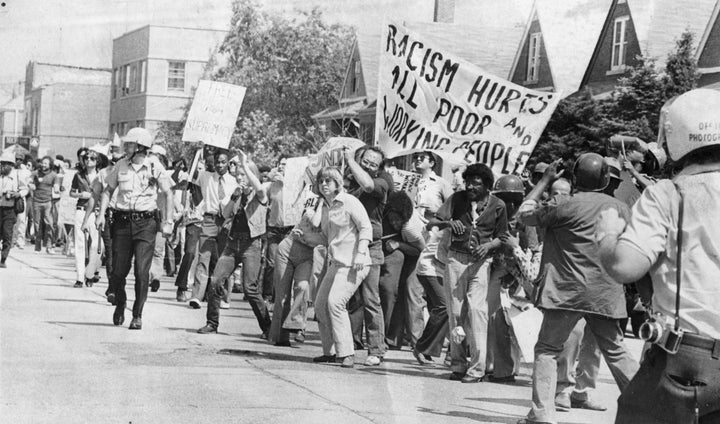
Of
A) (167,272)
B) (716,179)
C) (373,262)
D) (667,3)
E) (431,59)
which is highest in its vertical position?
(667,3)

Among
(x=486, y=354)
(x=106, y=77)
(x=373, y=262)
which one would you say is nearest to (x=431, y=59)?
(x=373, y=262)

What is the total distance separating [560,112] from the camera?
29.9 m

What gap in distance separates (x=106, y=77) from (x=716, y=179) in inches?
2801

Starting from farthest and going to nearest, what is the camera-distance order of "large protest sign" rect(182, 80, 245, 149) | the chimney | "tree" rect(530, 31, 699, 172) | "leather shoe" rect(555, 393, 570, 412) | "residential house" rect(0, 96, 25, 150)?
"residential house" rect(0, 96, 25, 150) < the chimney < "tree" rect(530, 31, 699, 172) < "large protest sign" rect(182, 80, 245, 149) < "leather shoe" rect(555, 393, 570, 412)

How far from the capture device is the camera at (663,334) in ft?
13.8

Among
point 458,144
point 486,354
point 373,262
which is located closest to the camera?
point 486,354

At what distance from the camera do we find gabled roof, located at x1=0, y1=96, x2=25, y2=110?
84.1m

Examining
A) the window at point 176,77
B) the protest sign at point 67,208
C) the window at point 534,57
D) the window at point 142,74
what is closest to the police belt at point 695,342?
the protest sign at point 67,208

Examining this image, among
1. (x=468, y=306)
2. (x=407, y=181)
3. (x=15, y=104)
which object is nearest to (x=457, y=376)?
(x=468, y=306)

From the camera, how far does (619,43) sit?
32.9 meters

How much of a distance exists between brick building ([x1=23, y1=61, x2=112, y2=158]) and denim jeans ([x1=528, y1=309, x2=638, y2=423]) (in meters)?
63.7

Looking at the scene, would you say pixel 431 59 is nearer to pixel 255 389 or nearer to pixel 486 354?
pixel 486 354

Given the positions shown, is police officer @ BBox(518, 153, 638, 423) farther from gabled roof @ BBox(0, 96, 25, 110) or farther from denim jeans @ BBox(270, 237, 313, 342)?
gabled roof @ BBox(0, 96, 25, 110)

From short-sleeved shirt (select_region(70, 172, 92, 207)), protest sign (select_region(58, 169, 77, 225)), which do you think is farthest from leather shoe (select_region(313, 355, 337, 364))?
protest sign (select_region(58, 169, 77, 225))
